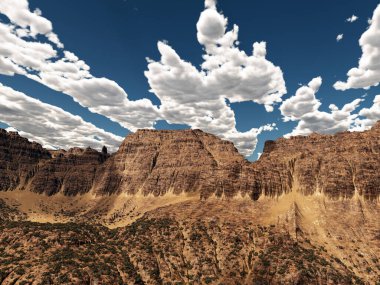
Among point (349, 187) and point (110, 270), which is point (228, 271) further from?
point (349, 187)

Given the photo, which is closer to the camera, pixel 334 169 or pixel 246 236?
pixel 246 236

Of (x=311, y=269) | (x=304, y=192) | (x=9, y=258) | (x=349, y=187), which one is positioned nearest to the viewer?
(x=9, y=258)

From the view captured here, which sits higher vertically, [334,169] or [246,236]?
[334,169]

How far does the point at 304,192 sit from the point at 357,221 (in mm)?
24245

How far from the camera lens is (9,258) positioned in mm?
78938

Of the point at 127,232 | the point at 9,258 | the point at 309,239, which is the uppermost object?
the point at 309,239

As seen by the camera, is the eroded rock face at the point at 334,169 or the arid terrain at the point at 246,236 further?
the eroded rock face at the point at 334,169

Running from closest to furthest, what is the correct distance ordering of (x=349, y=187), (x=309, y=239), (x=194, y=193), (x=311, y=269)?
(x=311, y=269)
(x=309, y=239)
(x=349, y=187)
(x=194, y=193)

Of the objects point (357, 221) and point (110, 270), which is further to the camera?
point (357, 221)

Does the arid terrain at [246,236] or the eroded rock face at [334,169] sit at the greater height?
the eroded rock face at [334,169]

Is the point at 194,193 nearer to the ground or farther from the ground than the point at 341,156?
nearer to the ground

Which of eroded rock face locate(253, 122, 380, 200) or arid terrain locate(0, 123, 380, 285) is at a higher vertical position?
eroded rock face locate(253, 122, 380, 200)

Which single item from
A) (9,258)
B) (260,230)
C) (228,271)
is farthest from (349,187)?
(9,258)

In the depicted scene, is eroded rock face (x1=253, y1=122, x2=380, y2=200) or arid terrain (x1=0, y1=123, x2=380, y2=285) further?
eroded rock face (x1=253, y1=122, x2=380, y2=200)
